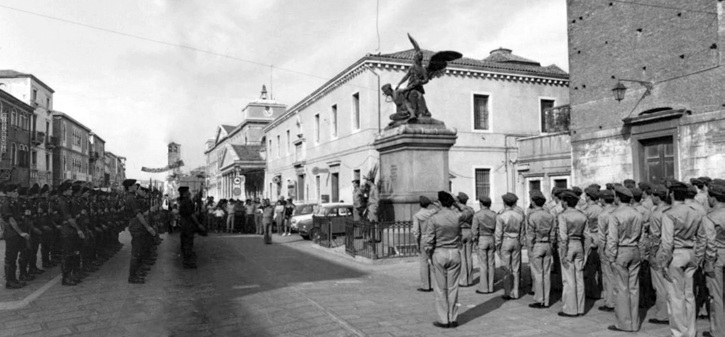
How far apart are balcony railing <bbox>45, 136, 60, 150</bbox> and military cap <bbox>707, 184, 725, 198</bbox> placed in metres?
60.6

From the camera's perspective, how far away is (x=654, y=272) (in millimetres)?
6422

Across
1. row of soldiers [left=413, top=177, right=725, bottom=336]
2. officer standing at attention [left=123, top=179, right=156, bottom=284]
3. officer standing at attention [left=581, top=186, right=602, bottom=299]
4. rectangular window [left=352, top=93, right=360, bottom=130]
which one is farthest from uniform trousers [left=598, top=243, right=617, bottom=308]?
rectangular window [left=352, top=93, right=360, bottom=130]

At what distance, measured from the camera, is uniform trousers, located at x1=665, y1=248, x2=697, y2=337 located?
546 centimetres

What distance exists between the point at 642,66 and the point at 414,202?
10407 millimetres

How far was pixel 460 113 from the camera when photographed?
27156mm

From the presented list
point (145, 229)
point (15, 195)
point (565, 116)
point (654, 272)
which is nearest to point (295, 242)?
point (145, 229)

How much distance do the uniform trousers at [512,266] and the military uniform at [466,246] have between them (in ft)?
4.22

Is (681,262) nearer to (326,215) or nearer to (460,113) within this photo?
(326,215)

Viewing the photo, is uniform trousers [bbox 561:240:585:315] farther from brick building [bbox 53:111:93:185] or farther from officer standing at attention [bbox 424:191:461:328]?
brick building [bbox 53:111:93:185]

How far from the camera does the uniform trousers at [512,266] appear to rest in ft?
25.8

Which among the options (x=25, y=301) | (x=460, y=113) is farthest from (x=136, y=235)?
(x=460, y=113)

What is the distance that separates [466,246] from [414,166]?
131 inches

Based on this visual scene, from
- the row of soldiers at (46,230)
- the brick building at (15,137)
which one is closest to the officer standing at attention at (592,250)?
the row of soldiers at (46,230)

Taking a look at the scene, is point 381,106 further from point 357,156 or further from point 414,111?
point 414,111
